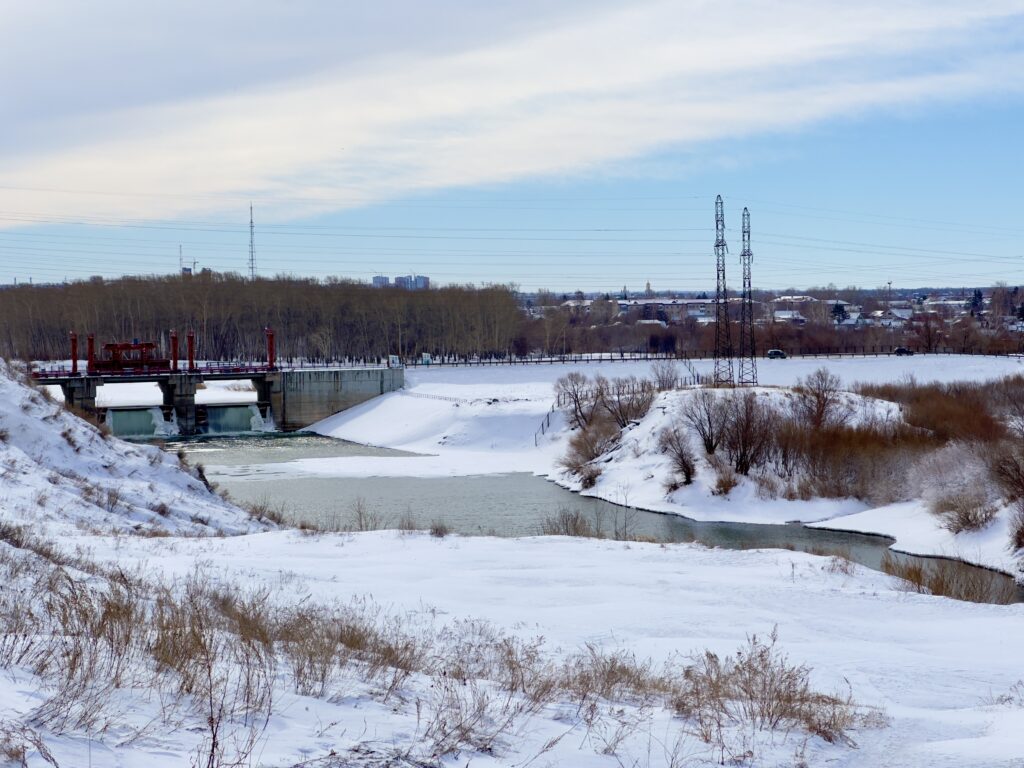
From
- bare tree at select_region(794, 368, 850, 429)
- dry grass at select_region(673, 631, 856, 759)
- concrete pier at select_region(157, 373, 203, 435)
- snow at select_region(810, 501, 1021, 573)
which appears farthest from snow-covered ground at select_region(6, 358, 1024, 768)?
concrete pier at select_region(157, 373, 203, 435)

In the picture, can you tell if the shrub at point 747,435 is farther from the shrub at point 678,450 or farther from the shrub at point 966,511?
the shrub at point 966,511

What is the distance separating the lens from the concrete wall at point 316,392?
6956 cm

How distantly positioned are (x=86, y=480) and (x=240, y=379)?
152 feet

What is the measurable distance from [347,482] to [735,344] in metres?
70.2

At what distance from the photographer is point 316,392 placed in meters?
70.7

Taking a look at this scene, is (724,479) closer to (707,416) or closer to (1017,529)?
(707,416)

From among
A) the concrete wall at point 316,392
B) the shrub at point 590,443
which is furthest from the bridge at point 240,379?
the shrub at point 590,443

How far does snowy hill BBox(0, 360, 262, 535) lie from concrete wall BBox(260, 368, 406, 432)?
1506 inches

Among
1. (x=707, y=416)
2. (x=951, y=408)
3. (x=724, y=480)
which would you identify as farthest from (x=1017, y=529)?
(x=951, y=408)

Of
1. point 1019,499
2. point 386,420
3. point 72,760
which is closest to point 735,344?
point 386,420

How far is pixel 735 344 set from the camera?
106m

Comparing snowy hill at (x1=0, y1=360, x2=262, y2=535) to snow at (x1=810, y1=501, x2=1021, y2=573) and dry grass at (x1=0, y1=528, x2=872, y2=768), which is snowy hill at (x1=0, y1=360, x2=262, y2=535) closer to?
dry grass at (x1=0, y1=528, x2=872, y2=768)

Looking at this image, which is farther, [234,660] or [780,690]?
[780,690]

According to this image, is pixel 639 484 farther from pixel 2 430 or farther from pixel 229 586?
pixel 229 586
